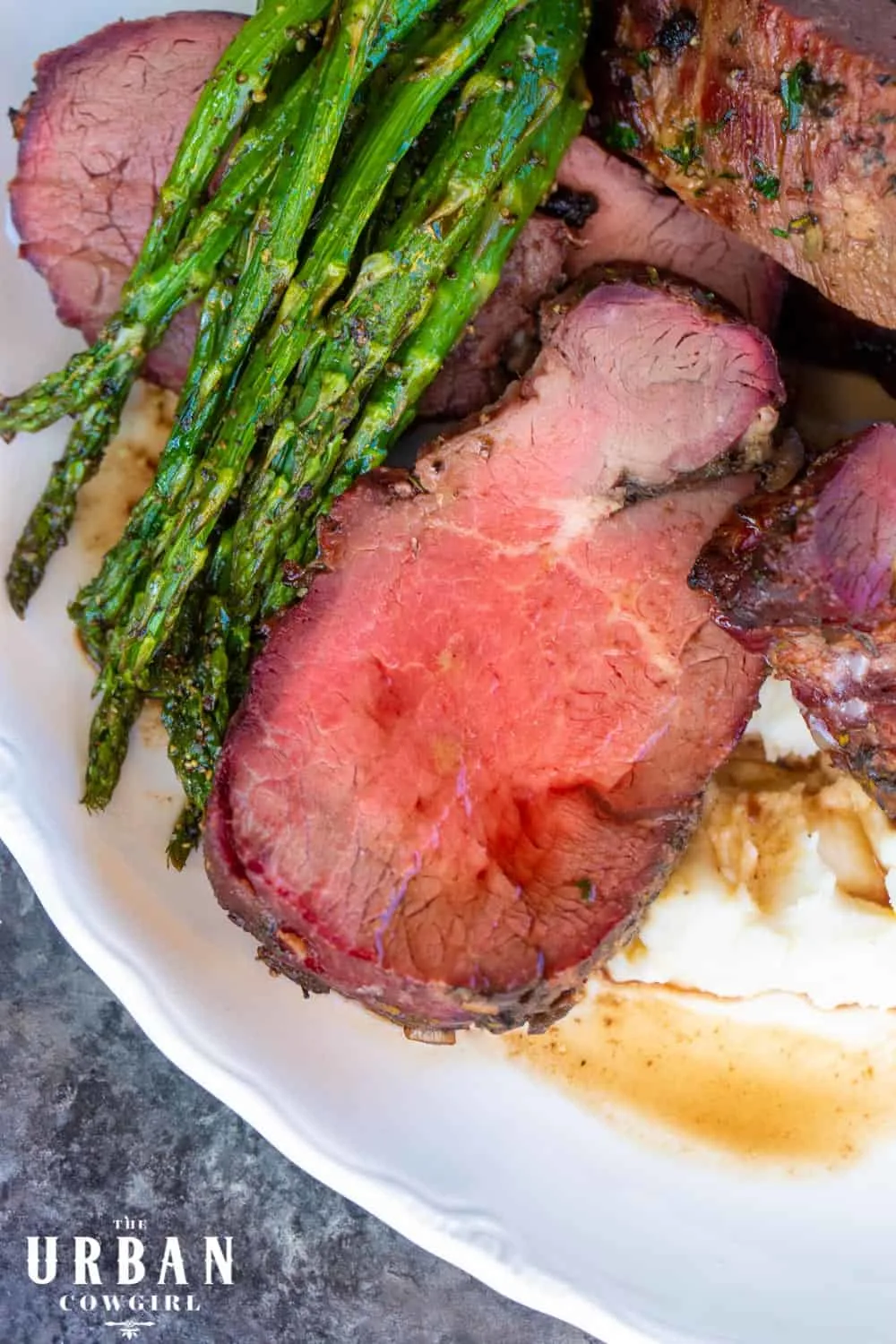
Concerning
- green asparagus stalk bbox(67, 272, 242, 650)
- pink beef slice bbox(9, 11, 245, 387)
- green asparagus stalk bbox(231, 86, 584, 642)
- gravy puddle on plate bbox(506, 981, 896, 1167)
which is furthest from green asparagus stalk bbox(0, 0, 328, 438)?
gravy puddle on plate bbox(506, 981, 896, 1167)

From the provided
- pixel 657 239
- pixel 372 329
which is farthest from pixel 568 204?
pixel 372 329

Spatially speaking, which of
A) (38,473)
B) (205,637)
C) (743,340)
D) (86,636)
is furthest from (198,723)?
(743,340)

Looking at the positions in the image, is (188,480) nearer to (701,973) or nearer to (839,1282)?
(701,973)

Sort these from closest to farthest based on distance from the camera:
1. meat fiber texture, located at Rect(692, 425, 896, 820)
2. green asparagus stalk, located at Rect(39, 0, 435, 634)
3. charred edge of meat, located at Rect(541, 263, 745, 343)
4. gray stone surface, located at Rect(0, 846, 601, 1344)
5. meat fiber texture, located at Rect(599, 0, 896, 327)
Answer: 1. meat fiber texture, located at Rect(599, 0, 896, 327)
2. meat fiber texture, located at Rect(692, 425, 896, 820)
3. green asparagus stalk, located at Rect(39, 0, 435, 634)
4. charred edge of meat, located at Rect(541, 263, 745, 343)
5. gray stone surface, located at Rect(0, 846, 601, 1344)

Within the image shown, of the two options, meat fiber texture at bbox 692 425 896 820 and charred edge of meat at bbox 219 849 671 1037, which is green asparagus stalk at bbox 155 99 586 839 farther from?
meat fiber texture at bbox 692 425 896 820

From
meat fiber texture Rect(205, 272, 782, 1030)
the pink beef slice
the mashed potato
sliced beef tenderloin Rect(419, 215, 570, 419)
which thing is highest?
the pink beef slice

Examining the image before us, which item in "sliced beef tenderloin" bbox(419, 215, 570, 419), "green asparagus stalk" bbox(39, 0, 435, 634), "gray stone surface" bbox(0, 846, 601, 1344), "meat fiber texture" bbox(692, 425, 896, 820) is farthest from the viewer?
"gray stone surface" bbox(0, 846, 601, 1344)
